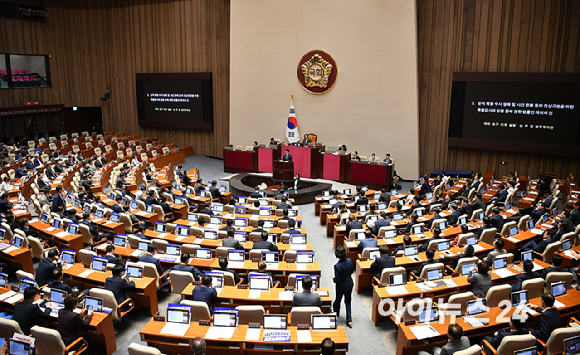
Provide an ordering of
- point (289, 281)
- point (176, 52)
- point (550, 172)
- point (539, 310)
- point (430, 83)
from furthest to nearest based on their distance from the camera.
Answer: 1. point (176, 52)
2. point (430, 83)
3. point (550, 172)
4. point (289, 281)
5. point (539, 310)

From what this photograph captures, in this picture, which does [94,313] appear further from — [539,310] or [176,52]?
[176,52]

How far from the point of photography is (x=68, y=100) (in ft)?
85.1

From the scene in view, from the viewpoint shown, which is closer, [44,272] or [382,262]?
[44,272]

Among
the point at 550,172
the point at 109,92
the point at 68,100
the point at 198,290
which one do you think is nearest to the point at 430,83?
the point at 550,172

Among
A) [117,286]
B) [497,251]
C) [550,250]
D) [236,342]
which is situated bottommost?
[236,342]

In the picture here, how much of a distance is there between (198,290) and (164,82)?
1983 centimetres

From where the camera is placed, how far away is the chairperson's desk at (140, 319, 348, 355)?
5.69 meters

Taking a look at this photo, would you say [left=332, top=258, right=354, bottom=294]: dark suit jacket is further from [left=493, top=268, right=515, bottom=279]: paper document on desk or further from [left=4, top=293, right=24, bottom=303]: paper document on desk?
[left=4, top=293, right=24, bottom=303]: paper document on desk

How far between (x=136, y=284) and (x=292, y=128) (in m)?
14.6

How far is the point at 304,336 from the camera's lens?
18.9 feet

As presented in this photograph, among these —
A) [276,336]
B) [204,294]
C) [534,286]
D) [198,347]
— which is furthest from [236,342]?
[534,286]

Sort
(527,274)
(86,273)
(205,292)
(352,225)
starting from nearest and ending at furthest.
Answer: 1. (205,292)
2. (527,274)
3. (86,273)
4. (352,225)

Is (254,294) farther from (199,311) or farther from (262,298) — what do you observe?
(199,311)

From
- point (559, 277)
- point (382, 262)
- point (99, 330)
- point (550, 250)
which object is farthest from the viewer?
point (550, 250)
